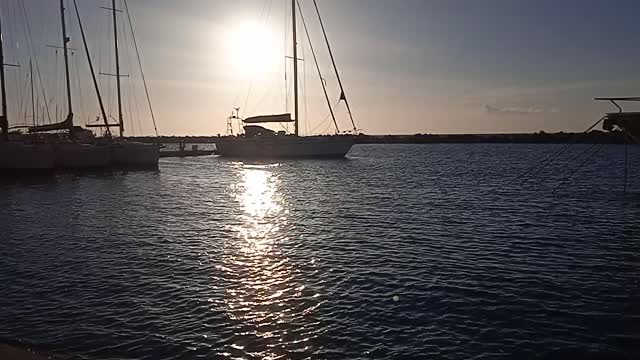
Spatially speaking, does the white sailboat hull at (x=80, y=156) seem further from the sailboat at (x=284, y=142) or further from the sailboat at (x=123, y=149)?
the sailboat at (x=284, y=142)

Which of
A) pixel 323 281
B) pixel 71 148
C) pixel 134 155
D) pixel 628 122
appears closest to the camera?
pixel 323 281

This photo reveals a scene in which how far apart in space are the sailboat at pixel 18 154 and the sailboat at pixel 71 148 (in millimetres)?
4712

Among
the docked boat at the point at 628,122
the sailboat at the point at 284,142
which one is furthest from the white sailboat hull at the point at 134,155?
the docked boat at the point at 628,122

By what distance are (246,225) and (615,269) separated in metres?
16.3

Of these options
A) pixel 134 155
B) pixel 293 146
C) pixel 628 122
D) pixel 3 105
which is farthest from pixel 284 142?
pixel 628 122

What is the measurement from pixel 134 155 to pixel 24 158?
1557 centimetres

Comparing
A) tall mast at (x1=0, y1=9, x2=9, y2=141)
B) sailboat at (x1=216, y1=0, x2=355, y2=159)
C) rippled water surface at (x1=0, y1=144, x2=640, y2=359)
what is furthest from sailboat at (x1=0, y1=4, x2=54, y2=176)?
sailboat at (x1=216, y1=0, x2=355, y2=159)

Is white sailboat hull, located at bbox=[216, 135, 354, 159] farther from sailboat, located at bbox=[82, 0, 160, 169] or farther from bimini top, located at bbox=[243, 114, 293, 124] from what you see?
sailboat, located at bbox=[82, 0, 160, 169]

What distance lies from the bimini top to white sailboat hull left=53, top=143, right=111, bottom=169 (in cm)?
3766

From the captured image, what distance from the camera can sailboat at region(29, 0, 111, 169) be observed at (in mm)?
59469

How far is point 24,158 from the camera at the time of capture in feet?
171

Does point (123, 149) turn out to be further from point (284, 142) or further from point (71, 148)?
point (284, 142)

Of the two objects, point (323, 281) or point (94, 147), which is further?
point (94, 147)

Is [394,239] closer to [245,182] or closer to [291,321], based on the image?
[291,321]
